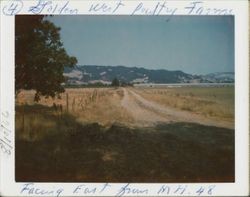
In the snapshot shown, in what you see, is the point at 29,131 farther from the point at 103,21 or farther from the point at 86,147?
the point at 103,21

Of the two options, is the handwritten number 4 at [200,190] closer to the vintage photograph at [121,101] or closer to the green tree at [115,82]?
the vintage photograph at [121,101]

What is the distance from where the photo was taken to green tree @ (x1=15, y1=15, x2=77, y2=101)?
3.92 ft

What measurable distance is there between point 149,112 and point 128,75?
0.38ft

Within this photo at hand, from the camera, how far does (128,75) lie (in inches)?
47.1

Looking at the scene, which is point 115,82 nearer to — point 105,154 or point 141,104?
point 141,104

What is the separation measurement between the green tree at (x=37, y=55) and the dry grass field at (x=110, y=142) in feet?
0.10

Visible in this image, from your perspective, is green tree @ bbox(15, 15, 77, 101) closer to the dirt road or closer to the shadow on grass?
the shadow on grass

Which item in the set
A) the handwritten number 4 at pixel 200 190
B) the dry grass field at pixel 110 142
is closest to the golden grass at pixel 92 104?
the dry grass field at pixel 110 142

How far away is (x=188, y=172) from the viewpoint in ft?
3.93

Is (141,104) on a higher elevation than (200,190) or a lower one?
higher

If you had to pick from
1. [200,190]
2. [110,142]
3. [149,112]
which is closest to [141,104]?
[149,112]

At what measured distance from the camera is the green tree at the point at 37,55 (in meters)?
1.20

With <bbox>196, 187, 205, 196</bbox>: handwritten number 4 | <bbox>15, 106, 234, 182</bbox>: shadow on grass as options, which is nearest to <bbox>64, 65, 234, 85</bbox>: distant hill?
<bbox>15, 106, 234, 182</bbox>: shadow on grass

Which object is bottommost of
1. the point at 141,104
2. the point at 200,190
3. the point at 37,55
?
the point at 200,190
